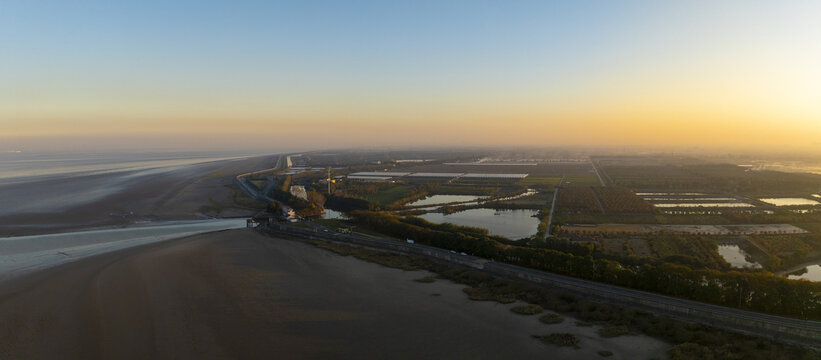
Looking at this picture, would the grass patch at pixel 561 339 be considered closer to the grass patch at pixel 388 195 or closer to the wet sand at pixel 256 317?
the wet sand at pixel 256 317

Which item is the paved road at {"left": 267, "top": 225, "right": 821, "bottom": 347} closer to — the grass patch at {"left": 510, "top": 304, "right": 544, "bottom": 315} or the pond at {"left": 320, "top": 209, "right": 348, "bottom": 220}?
the grass patch at {"left": 510, "top": 304, "right": 544, "bottom": 315}

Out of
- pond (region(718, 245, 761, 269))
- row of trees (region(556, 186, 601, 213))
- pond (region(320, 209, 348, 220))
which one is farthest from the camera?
row of trees (region(556, 186, 601, 213))

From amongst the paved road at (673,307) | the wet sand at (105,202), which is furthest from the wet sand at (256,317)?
the wet sand at (105,202)

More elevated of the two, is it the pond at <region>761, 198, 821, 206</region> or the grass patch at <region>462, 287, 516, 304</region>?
the pond at <region>761, 198, 821, 206</region>

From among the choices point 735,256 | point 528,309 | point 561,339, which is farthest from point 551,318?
point 735,256

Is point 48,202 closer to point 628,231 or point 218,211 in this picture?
point 218,211

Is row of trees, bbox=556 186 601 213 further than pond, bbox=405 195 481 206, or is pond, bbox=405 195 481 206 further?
pond, bbox=405 195 481 206

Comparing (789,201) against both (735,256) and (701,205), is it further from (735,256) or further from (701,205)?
(735,256)

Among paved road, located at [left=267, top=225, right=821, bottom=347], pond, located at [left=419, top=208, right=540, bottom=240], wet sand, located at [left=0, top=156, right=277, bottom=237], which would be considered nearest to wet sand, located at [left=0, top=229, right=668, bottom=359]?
paved road, located at [left=267, top=225, right=821, bottom=347]
